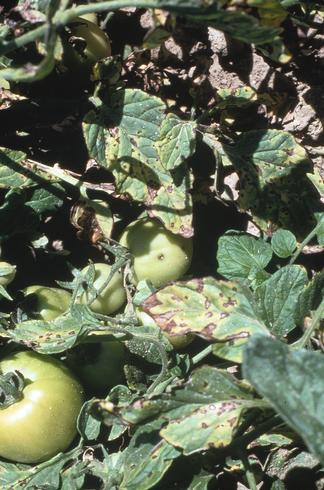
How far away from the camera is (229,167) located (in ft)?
5.75

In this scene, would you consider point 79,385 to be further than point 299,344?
Yes

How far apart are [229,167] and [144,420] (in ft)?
2.47

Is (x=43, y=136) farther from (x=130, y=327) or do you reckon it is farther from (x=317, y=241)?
(x=317, y=241)

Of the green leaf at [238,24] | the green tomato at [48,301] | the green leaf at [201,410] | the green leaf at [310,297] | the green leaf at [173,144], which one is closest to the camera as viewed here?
the green leaf at [238,24]

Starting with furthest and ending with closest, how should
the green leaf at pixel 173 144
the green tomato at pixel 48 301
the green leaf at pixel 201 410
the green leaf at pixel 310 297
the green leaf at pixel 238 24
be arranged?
the green tomato at pixel 48 301 → the green leaf at pixel 173 144 → the green leaf at pixel 310 297 → the green leaf at pixel 201 410 → the green leaf at pixel 238 24

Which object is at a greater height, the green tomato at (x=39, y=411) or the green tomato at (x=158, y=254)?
the green tomato at (x=158, y=254)

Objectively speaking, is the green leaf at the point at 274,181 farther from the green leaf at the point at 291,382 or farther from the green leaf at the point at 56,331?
the green leaf at the point at 291,382

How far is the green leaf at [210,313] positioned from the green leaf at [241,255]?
21 centimetres

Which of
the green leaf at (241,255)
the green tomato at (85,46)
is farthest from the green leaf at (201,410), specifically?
the green tomato at (85,46)

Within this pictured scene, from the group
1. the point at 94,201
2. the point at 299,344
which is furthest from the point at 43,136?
the point at 299,344

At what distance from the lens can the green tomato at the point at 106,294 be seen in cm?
158

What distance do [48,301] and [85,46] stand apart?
0.59 m

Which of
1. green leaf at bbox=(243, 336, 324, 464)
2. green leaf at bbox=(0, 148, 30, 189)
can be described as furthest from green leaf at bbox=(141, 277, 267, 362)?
green leaf at bbox=(0, 148, 30, 189)

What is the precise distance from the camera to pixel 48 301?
160 cm
